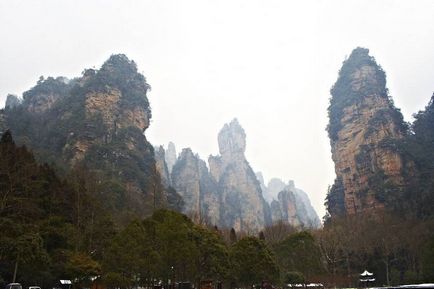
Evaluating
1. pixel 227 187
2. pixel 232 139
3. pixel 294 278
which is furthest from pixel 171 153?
pixel 294 278

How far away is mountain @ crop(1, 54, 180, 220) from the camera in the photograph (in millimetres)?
67125

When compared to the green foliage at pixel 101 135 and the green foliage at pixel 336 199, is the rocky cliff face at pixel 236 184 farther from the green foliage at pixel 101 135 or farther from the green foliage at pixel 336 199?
the green foliage at pixel 101 135

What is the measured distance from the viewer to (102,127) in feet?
255

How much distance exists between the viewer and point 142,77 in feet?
317

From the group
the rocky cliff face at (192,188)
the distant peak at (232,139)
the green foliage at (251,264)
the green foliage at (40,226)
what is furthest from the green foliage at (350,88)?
the green foliage at (40,226)

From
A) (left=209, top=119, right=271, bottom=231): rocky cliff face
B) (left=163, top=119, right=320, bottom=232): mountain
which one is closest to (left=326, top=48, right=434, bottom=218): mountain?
(left=163, top=119, right=320, bottom=232): mountain

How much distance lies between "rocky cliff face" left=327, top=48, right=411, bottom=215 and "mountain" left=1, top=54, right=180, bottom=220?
37.2 m

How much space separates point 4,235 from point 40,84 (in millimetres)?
81195

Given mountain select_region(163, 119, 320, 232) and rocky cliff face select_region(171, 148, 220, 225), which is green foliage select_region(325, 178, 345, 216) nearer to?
mountain select_region(163, 119, 320, 232)

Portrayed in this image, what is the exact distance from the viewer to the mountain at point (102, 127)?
6712cm

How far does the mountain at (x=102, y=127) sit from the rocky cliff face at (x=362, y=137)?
37168 mm

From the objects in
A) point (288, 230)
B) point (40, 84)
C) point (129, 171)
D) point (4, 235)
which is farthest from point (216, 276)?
point (40, 84)

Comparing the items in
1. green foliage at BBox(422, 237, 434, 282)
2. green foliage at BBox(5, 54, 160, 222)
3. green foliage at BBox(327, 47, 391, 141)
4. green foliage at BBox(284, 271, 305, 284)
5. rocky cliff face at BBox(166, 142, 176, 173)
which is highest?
rocky cliff face at BBox(166, 142, 176, 173)

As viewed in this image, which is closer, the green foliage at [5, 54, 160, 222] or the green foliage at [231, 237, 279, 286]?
the green foliage at [231, 237, 279, 286]
